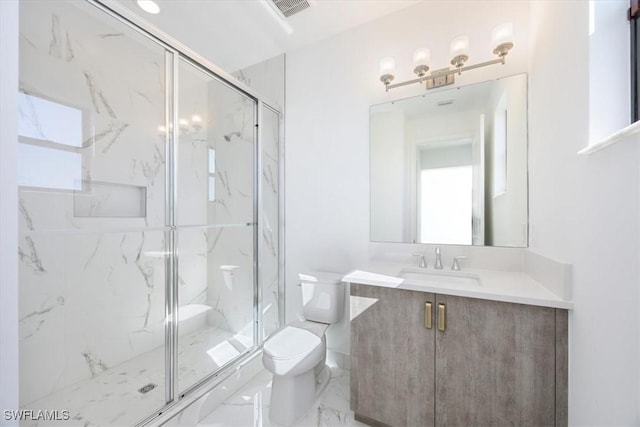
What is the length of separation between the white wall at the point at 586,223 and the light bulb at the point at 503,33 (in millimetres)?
136

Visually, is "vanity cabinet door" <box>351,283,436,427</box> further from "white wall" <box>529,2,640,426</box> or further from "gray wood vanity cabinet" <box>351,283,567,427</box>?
"white wall" <box>529,2,640,426</box>

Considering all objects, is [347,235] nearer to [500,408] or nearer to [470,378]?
[470,378]

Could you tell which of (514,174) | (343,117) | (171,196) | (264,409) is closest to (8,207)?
(171,196)

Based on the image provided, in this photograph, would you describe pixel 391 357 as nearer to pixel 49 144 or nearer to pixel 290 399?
pixel 290 399

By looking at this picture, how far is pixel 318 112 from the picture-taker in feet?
7.13

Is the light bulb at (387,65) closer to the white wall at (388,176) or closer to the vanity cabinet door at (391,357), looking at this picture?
the white wall at (388,176)

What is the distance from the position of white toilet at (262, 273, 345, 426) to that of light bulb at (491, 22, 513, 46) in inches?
71.7

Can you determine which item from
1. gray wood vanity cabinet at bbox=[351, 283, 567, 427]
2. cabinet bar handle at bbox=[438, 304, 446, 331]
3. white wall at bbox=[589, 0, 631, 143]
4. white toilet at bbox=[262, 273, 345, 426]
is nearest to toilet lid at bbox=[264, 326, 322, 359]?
white toilet at bbox=[262, 273, 345, 426]

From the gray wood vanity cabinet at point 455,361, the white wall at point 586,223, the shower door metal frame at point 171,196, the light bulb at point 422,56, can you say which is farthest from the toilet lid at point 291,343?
the light bulb at point 422,56

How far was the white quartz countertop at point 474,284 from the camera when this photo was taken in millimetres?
1088

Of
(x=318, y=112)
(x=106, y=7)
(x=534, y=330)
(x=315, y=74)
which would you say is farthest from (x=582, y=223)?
(x=106, y=7)

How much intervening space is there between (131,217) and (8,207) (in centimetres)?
132

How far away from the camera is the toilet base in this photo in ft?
4.94

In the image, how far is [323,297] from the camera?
190 cm
